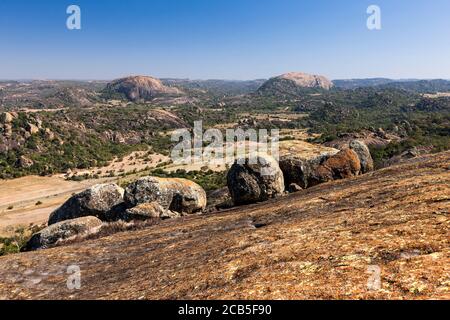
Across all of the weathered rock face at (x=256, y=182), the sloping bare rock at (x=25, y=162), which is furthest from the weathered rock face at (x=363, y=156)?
the sloping bare rock at (x=25, y=162)

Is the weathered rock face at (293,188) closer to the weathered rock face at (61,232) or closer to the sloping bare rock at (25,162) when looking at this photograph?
the weathered rock face at (61,232)

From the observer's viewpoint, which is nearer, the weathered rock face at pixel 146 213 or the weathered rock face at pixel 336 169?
the weathered rock face at pixel 146 213

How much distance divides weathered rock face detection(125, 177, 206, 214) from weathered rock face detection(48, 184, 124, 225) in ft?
4.25

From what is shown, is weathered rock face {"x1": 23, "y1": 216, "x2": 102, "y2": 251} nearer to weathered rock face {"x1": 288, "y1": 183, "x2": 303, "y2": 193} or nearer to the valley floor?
the valley floor

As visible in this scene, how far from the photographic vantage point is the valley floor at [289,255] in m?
8.85

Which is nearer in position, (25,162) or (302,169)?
(302,169)

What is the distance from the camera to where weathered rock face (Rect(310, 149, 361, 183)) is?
27031mm

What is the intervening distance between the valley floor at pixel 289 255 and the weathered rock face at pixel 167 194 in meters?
6.86

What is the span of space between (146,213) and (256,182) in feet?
25.6

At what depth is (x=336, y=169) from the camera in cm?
2709

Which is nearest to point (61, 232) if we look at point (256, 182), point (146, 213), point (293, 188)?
point (146, 213)

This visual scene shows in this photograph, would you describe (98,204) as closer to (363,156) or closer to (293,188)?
(293,188)

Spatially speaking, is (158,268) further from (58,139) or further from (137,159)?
(58,139)

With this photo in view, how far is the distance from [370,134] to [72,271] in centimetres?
9990
